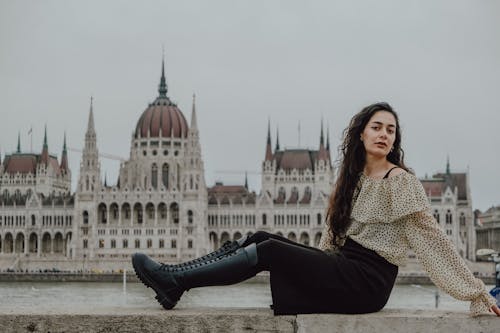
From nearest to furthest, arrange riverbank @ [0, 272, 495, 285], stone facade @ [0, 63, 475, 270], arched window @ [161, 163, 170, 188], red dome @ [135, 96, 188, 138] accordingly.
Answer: riverbank @ [0, 272, 495, 285], stone facade @ [0, 63, 475, 270], arched window @ [161, 163, 170, 188], red dome @ [135, 96, 188, 138]

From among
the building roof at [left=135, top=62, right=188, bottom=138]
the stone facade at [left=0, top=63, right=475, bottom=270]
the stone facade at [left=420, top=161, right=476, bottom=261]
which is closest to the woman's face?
the stone facade at [left=0, top=63, right=475, bottom=270]

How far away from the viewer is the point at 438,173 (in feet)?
319

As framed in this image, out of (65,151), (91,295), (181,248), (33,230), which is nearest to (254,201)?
(181,248)

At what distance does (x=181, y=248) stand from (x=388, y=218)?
Result: 77.0 m

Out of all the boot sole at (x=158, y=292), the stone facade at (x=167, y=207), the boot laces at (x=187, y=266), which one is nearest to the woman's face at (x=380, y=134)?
the boot laces at (x=187, y=266)

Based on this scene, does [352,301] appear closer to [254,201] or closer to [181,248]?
[181,248]

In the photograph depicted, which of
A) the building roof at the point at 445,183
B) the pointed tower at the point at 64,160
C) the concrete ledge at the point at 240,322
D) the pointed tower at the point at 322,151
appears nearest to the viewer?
the concrete ledge at the point at 240,322

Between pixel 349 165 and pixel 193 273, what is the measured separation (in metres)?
1.15

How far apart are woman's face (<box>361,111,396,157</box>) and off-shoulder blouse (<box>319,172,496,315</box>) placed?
21 centimetres

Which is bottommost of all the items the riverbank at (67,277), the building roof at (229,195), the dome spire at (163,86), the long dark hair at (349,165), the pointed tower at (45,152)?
the riverbank at (67,277)

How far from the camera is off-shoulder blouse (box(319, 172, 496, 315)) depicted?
5109mm

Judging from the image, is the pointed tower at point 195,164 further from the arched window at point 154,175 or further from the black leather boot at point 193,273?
the black leather boot at point 193,273

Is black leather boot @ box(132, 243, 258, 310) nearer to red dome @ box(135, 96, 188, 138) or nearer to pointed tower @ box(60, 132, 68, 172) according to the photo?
red dome @ box(135, 96, 188, 138)

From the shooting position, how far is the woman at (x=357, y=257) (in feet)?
16.4
